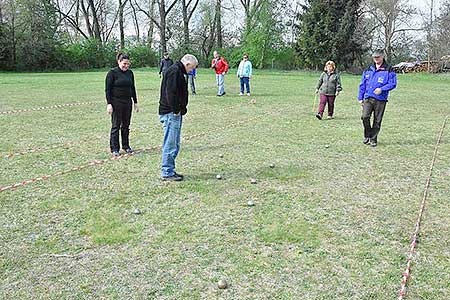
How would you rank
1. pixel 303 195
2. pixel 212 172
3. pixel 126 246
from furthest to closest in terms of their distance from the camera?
pixel 212 172 < pixel 303 195 < pixel 126 246

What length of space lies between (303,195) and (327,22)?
105 feet

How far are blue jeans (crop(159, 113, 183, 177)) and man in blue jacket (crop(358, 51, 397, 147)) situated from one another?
4.04 metres

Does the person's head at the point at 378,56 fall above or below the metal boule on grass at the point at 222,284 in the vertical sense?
above

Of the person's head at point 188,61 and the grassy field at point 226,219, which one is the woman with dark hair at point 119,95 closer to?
the grassy field at point 226,219

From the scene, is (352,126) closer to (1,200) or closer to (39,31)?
(1,200)

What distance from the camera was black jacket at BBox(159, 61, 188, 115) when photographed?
5.91 meters

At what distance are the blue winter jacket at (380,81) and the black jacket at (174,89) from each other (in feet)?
13.2

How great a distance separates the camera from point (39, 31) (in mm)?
41000

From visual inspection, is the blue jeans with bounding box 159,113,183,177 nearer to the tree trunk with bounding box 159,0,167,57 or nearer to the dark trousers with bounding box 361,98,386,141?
the dark trousers with bounding box 361,98,386,141

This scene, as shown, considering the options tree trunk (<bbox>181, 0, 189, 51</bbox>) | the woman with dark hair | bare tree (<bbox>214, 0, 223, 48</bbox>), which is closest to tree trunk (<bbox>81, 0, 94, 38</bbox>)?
tree trunk (<bbox>181, 0, 189, 51</bbox>)

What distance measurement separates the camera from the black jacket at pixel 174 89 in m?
5.91

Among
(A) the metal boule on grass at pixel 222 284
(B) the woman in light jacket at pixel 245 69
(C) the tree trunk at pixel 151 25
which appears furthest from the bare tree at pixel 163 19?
(A) the metal boule on grass at pixel 222 284

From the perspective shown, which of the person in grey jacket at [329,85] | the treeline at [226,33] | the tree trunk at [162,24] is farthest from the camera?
the tree trunk at [162,24]

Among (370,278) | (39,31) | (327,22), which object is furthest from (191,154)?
(39,31)
